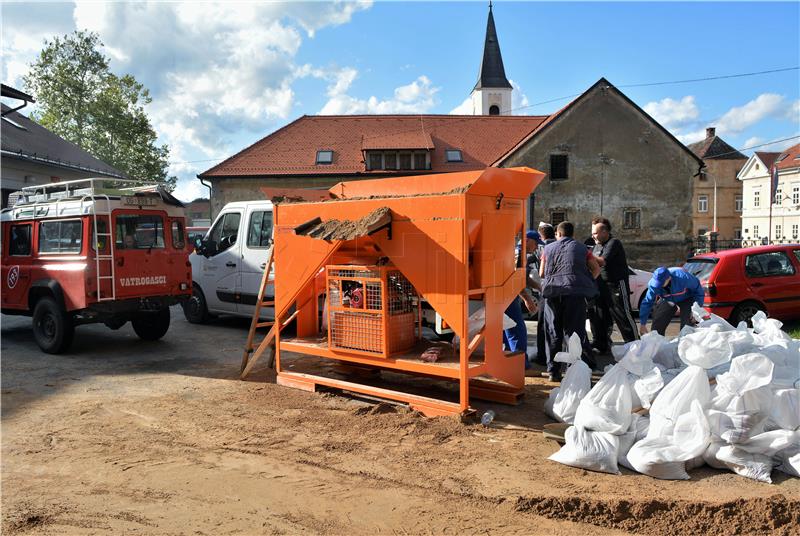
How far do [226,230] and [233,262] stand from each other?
66 cm

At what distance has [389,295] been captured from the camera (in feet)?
19.1

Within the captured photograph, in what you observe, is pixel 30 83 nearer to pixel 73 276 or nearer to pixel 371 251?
pixel 73 276

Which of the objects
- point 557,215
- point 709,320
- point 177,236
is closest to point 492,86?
point 557,215

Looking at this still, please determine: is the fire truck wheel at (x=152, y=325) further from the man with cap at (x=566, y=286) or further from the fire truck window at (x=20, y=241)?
the man with cap at (x=566, y=286)

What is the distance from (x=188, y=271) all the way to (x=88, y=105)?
3528 cm

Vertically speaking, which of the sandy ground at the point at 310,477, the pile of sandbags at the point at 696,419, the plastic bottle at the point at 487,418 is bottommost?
the sandy ground at the point at 310,477

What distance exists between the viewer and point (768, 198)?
174 ft

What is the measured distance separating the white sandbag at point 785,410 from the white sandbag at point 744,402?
0.06 m

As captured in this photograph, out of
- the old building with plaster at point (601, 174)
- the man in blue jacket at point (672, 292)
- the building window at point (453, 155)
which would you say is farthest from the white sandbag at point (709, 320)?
the building window at point (453, 155)

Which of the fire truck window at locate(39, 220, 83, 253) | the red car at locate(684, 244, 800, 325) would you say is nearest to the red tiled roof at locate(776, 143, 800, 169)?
the red car at locate(684, 244, 800, 325)

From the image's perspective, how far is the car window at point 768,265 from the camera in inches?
381

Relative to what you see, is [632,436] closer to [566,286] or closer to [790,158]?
[566,286]

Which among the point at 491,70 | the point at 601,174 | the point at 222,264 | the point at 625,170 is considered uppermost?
the point at 491,70

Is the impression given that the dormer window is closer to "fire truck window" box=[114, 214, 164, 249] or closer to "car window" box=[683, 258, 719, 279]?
"fire truck window" box=[114, 214, 164, 249]
